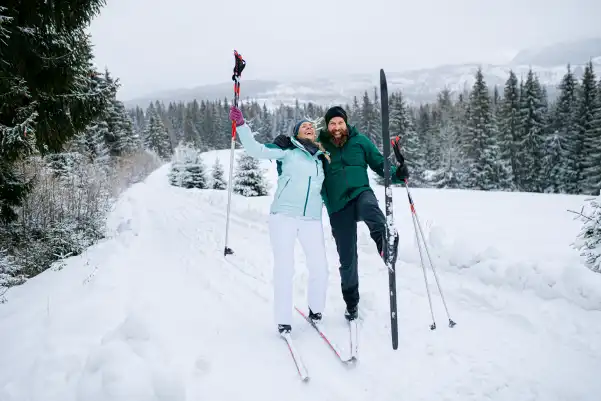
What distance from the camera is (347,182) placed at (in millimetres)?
3900

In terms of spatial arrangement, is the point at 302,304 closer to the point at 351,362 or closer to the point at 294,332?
the point at 294,332

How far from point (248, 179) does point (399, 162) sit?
16528 mm

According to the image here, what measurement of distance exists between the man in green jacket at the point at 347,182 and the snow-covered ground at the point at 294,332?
2.31 feet

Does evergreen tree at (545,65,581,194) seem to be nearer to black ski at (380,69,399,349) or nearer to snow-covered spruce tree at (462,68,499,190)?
snow-covered spruce tree at (462,68,499,190)

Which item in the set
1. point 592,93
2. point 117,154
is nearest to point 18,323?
point 117,154

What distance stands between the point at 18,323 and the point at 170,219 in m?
7.84

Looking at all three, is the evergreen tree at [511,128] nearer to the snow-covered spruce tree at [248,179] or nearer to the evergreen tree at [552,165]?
the evergreen tree at [552,165]

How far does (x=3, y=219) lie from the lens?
5.93m

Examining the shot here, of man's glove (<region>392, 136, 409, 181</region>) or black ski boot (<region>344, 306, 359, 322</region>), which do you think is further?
black ski boot (<region>344, 306, 359, 322</region>)

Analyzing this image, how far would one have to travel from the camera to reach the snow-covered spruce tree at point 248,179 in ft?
65.0

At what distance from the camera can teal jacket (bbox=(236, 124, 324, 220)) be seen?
3.78 metres

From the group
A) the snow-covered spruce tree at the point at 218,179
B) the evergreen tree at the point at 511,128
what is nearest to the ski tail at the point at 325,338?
the snow-covered spruce tree at the point at 218,179

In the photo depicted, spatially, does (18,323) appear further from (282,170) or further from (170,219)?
(170,219)

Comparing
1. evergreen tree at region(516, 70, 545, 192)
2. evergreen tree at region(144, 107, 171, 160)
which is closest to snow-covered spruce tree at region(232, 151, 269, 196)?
evergreen tree at region(516, 70, 545, 192)
